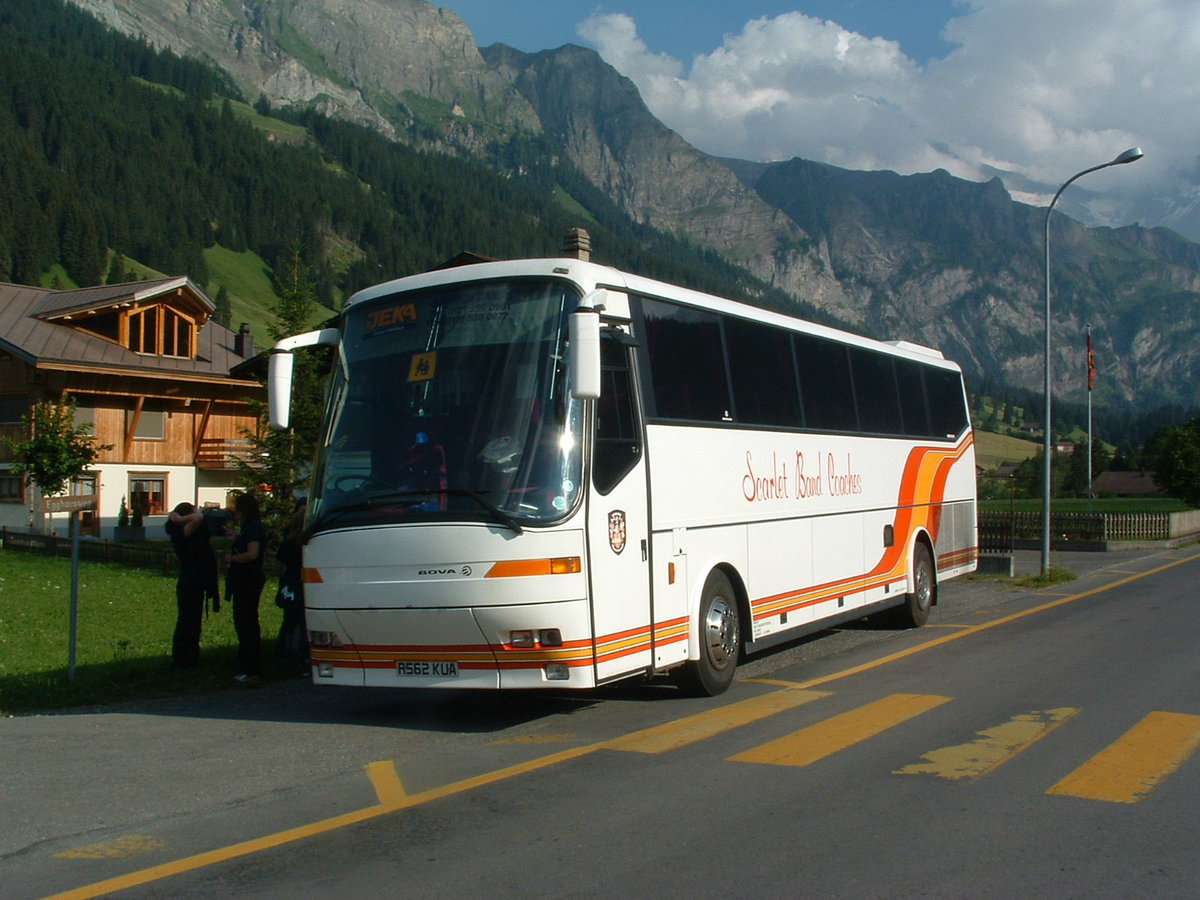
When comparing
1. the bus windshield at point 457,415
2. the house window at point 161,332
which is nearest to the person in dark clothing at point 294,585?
the bus windshield at point 457,415

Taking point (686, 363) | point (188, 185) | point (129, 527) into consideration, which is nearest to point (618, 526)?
point (686, 363)

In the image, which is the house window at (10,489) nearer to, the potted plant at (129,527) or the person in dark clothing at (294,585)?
the potted plant at (129,527)

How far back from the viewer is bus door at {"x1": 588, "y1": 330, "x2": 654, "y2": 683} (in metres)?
8.68

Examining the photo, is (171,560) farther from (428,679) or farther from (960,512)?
(428,679)

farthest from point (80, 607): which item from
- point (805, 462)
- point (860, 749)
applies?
point (860, 749)

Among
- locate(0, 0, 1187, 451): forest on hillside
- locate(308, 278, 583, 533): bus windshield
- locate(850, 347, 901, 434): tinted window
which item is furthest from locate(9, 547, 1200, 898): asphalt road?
locate(0, 0, 1187, 451): forest on hillside

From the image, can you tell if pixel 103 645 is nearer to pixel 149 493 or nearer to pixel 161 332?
pixel 149 493

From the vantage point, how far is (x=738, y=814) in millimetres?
6168

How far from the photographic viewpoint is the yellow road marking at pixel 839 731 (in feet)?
25.0

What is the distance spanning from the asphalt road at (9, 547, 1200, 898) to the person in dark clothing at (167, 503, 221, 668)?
1367 mm

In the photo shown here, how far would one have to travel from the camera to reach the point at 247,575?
38.0 ft

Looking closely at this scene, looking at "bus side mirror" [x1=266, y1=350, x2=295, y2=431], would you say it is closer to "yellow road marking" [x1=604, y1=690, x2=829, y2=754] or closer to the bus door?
the bus door

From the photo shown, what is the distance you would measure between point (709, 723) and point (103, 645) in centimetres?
913

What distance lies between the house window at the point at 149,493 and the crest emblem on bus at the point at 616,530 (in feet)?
130
